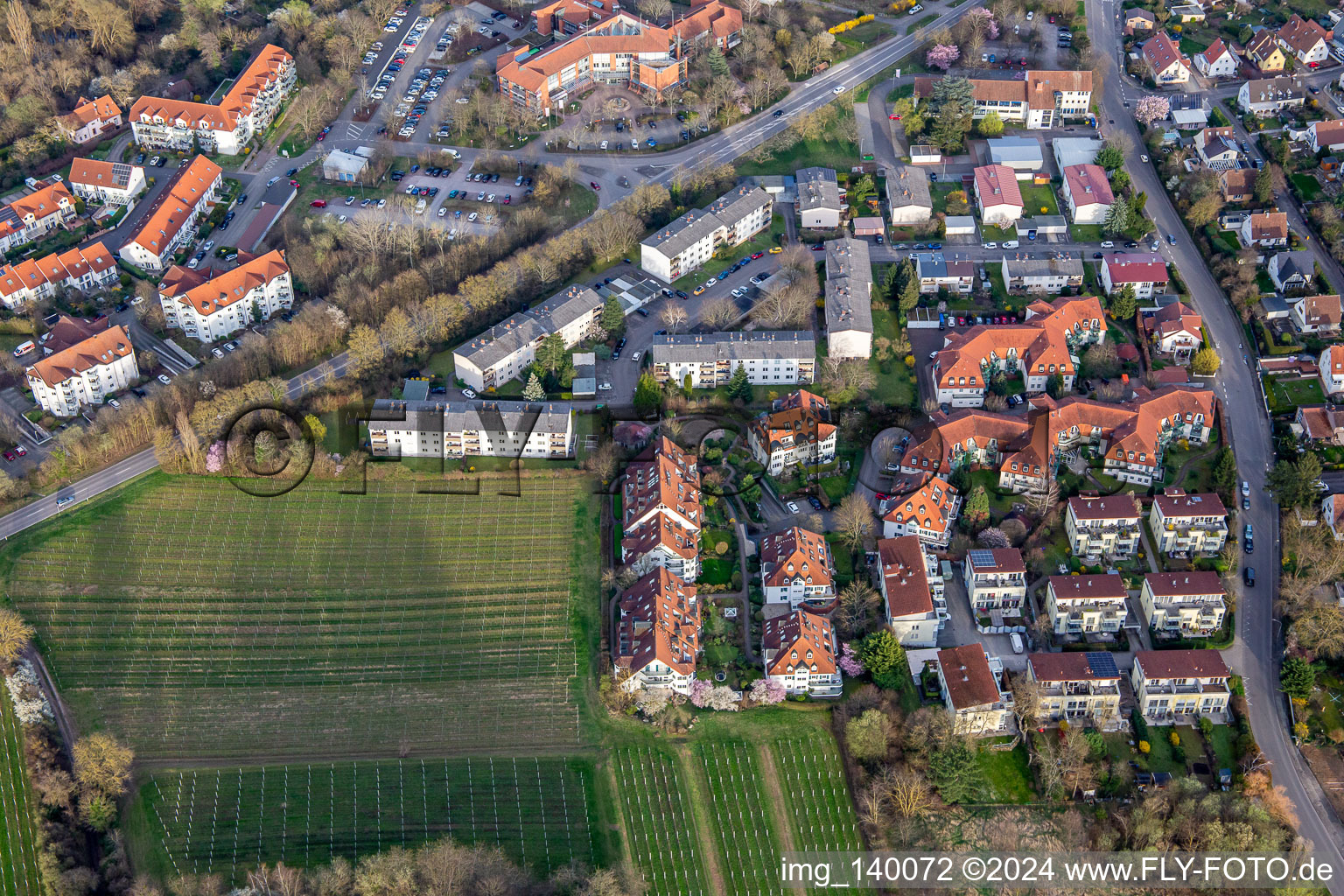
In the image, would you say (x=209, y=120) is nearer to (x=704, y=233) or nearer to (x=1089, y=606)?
(x=704, y=233)

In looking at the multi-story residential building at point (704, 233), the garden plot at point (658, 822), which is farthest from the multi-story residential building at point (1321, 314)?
the garden plot at point (658, 822)

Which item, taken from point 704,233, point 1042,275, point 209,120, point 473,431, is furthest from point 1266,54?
point 209,120

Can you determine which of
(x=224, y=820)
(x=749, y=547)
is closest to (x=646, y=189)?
(x=749, y=547)

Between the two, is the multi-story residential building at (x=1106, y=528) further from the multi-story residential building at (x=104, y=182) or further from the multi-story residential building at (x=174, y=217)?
the multi-story residential building at (x=104, y=182)

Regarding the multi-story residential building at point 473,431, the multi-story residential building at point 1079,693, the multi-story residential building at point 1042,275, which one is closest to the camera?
the multi-story residential building at point 1079,693

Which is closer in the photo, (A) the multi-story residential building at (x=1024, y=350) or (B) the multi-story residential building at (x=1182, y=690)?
(B) the multi-story residential building at (x=1182, y=690)

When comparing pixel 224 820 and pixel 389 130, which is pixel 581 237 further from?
pixel 224 820
